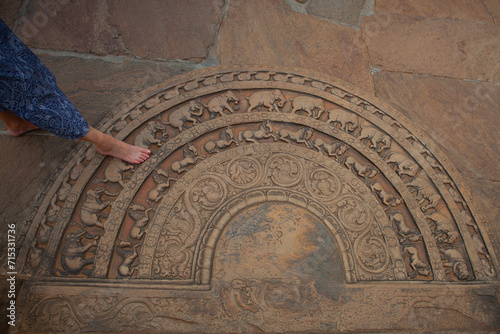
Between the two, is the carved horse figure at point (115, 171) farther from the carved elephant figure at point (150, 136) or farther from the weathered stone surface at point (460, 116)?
the weathered stone surface at point (460, 116)

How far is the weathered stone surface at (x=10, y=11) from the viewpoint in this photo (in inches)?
121

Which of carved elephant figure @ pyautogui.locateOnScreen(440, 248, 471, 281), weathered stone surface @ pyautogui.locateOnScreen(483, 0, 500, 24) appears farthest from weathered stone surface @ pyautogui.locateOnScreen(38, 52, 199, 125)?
weathered stone surface @ pyautogui.locateOnScreen(483, 0, 500, 24)

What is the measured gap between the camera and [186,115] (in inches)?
113

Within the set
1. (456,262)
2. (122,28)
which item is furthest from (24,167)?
(456,262)

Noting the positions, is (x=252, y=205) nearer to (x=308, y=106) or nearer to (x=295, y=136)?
(x=295, y=136)

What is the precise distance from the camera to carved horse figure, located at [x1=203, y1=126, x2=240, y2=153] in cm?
279

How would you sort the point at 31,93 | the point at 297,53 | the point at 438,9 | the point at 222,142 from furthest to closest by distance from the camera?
1. the point at 438,9
2. the point at 297,53
3. the point at 222,142
4. the point at 31,93

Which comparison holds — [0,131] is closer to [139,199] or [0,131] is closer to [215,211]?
[139,199]

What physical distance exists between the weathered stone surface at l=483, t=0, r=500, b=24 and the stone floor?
0.21 ft

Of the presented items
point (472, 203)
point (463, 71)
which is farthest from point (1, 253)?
point (463, 71)

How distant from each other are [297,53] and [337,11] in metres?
0.80

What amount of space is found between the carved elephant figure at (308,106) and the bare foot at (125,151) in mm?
1431

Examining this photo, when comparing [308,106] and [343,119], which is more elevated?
[308,106]

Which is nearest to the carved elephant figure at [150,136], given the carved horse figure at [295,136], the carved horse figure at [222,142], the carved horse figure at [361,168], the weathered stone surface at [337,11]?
the carved horse figure at [222,142]
